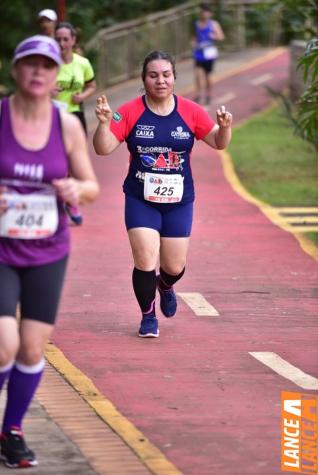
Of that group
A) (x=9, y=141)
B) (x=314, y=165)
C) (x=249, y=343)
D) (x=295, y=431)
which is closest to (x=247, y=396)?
(x=295, y=431)

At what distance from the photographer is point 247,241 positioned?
15.1 metres

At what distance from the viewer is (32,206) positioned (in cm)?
666

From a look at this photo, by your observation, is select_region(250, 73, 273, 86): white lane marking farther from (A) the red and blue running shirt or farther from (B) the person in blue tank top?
(A) the red and blue running shirt

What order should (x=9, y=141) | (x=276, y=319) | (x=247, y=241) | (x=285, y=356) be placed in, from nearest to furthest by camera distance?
1. (x=9, y=141)
2. (x=285, y=356)
3. (x=276, y=319)
4. (x=247, y=241)

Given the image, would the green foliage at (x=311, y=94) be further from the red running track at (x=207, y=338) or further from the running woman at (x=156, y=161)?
the running woman at (x=156, y=161)

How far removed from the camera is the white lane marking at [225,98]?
1258 inches

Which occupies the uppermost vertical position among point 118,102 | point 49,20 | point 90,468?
point 49,20

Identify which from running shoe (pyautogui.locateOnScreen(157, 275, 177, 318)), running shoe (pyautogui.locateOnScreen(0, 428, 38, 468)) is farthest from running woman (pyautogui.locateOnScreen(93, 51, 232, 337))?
running shoe (pyautogui.locateOnScreen(0, 428, 38, 468))

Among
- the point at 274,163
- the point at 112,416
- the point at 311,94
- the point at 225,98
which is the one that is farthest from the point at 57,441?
the point at 225,98

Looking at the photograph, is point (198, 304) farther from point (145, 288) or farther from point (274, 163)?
point (274, 163)

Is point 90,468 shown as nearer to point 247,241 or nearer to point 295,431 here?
point 295,431

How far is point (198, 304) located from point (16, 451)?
192 inches

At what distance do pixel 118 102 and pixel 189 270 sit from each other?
1743 cm

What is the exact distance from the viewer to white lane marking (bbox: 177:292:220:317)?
11.2 metres
